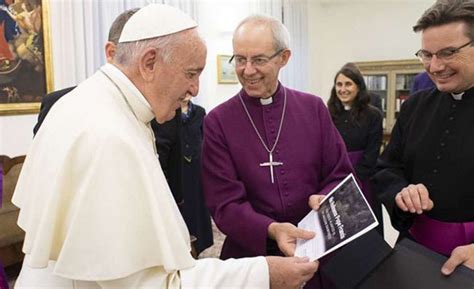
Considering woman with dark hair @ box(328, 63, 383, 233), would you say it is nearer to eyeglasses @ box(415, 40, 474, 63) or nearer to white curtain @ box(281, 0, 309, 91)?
eyeglasses @ box(415, 40, 474, 63)

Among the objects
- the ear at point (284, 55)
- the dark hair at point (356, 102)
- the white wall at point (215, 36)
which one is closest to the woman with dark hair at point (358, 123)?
the dark hair at point (356, 102)

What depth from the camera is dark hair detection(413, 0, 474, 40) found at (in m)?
1.53

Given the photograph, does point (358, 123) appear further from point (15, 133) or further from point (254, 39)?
point (15, 133)

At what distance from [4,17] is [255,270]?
416cm

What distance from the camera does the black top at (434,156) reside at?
164 cm

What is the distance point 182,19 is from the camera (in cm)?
133

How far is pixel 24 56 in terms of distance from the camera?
4.53 m

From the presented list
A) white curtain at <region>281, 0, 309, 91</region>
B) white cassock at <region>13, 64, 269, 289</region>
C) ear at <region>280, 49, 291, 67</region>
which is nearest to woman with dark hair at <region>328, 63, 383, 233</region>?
ear at <region>280, 49, 291, 67</region>

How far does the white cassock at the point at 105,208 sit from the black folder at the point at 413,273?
446mm

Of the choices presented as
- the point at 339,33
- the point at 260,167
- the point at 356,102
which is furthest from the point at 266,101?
the point at 339,33

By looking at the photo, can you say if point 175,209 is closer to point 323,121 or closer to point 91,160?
point 91,160

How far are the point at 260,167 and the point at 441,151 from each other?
0.72 m

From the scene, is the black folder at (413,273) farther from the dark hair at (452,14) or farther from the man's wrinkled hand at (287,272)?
the dark hair at (452,14)

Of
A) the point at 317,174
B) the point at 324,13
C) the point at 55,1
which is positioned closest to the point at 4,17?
the point at 55,1
